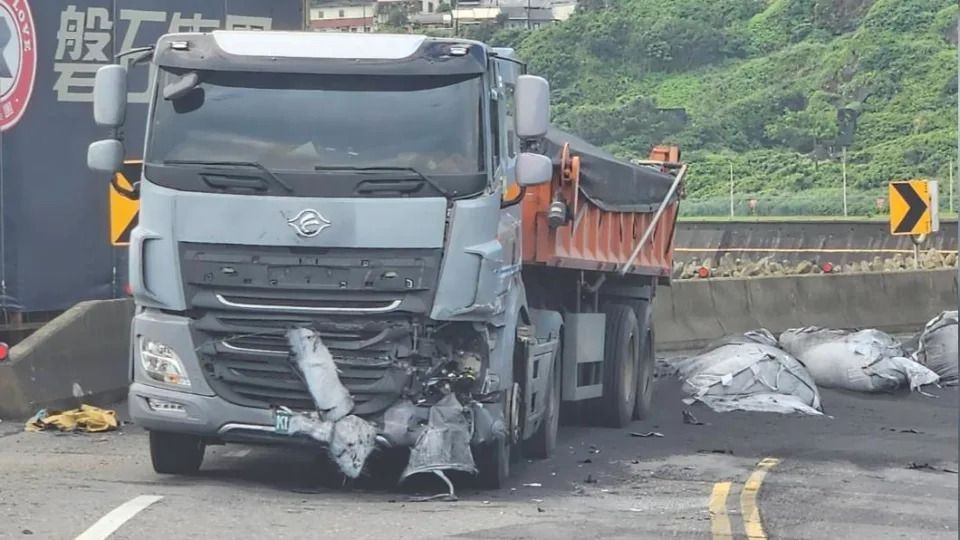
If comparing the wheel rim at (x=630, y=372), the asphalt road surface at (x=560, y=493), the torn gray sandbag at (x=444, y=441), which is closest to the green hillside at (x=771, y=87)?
the wheel rim at (x=630, y=372)

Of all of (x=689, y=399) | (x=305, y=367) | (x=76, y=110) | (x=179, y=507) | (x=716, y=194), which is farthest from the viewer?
A: (x=716, y=194)

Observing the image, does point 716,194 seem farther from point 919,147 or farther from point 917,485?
point 917,485

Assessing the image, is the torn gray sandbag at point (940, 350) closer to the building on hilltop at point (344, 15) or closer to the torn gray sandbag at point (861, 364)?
the torn gray sandbag at point (861, 364)

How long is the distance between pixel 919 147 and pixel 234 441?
71792 millimetres

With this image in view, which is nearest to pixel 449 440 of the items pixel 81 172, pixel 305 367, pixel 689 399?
pixel 305 367

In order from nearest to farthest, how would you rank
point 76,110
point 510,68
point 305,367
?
point 305,367
point 510,68
point 76,110

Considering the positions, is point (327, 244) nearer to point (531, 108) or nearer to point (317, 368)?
point (317, 368)

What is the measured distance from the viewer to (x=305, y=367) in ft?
35.2

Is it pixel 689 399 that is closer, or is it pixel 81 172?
pixel 81 172

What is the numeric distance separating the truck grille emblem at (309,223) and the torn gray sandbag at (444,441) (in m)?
1.28

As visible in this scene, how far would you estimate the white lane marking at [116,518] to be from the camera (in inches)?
352

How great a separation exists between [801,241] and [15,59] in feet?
123

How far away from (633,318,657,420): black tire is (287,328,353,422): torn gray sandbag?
7108 mm

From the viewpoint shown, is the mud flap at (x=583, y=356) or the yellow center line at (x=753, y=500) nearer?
the yellow center line at (x=753, y=500)
